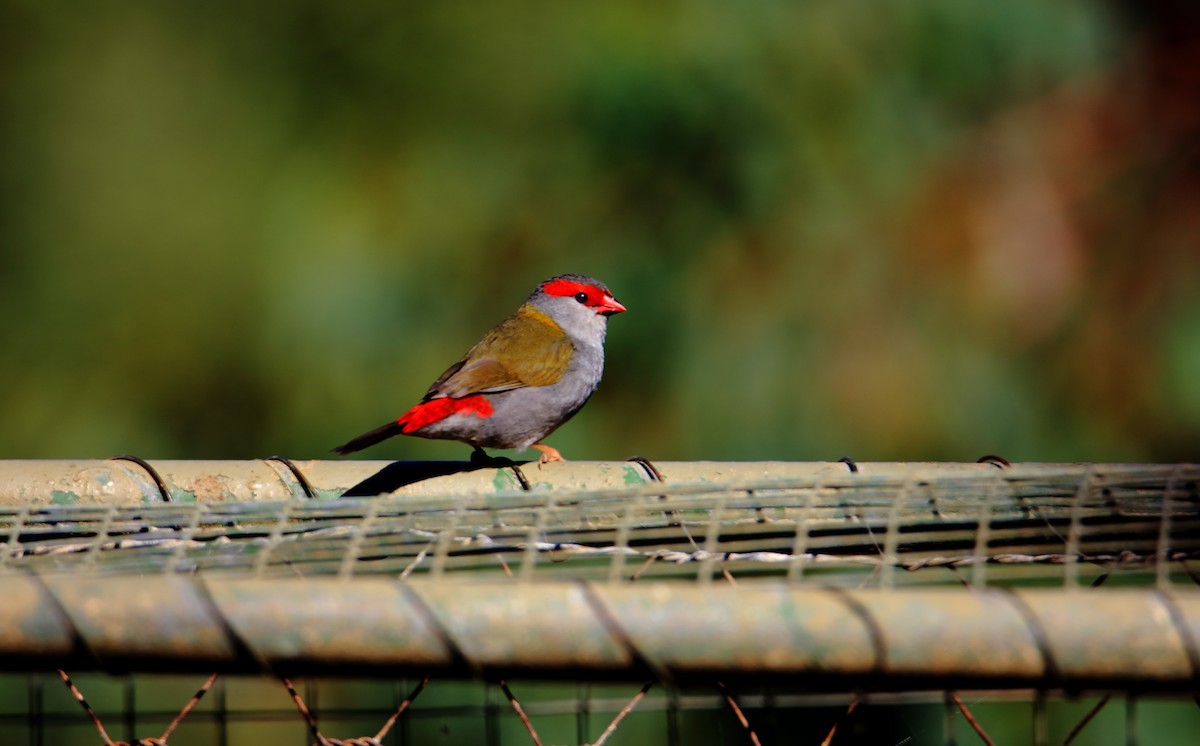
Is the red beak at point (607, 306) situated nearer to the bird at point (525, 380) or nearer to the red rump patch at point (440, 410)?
the bird at point (525, 380)

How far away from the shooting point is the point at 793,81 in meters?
6.12

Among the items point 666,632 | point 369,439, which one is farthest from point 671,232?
point 666,632

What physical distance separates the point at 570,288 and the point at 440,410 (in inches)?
36.4

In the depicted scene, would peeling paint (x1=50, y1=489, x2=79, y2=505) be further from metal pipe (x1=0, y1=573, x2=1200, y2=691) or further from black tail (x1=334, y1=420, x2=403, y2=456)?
black tail (x1=334, y1=420, x2=403, y2=456)

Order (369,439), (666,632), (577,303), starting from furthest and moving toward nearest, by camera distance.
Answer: (577,303) < (369,439) < (666,632)

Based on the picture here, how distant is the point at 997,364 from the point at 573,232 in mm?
1825

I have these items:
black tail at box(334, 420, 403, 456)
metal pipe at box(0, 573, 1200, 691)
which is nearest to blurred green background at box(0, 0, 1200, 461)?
black tail at box(334, 420, 403, 456)

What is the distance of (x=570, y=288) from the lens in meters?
5.13

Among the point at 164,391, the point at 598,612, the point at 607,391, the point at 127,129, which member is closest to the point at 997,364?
the point at 607,391

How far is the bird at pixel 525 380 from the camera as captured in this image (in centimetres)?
443

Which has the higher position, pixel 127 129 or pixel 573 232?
pixel 127 129

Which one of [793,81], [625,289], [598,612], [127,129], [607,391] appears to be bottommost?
[598,612]

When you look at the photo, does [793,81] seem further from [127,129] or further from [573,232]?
[127,129]

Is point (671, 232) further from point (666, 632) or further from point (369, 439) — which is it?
point (666, 632)
